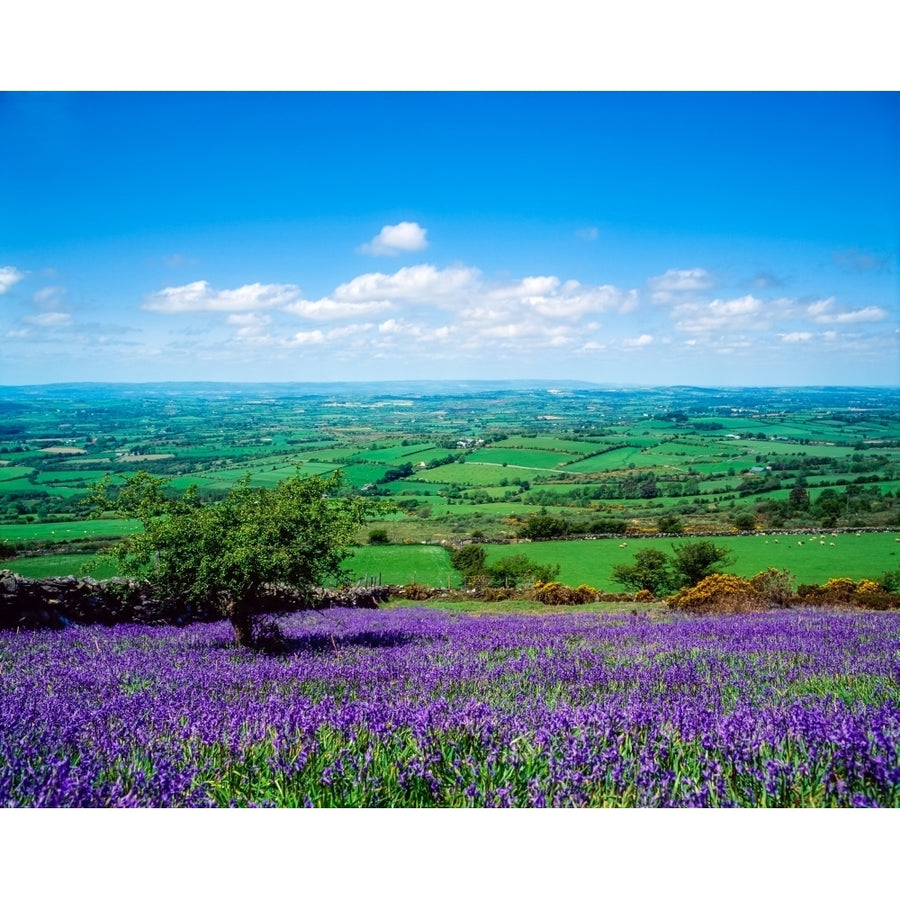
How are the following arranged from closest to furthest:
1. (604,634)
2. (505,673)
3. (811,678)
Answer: (811,678), (505,673), (604,634)

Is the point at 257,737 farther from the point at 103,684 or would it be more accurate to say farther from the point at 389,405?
the point at 389,405

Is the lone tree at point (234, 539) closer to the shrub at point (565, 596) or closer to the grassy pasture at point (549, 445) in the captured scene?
the shrub at point (565, 596)

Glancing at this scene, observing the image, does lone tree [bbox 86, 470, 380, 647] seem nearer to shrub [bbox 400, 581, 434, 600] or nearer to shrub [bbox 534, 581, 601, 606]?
shrub [bbox 534, 581, 601, 606]

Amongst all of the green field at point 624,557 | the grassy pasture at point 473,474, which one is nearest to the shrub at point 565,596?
the green field at point 624,557

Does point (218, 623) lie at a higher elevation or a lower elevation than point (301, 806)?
lower

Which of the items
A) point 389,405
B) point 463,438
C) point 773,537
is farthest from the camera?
point 389,405

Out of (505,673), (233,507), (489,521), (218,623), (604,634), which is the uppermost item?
(233,507)

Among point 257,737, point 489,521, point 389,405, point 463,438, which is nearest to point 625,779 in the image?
point 257,737

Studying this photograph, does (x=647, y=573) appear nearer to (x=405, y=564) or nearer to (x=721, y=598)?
(x=405, y=564)
